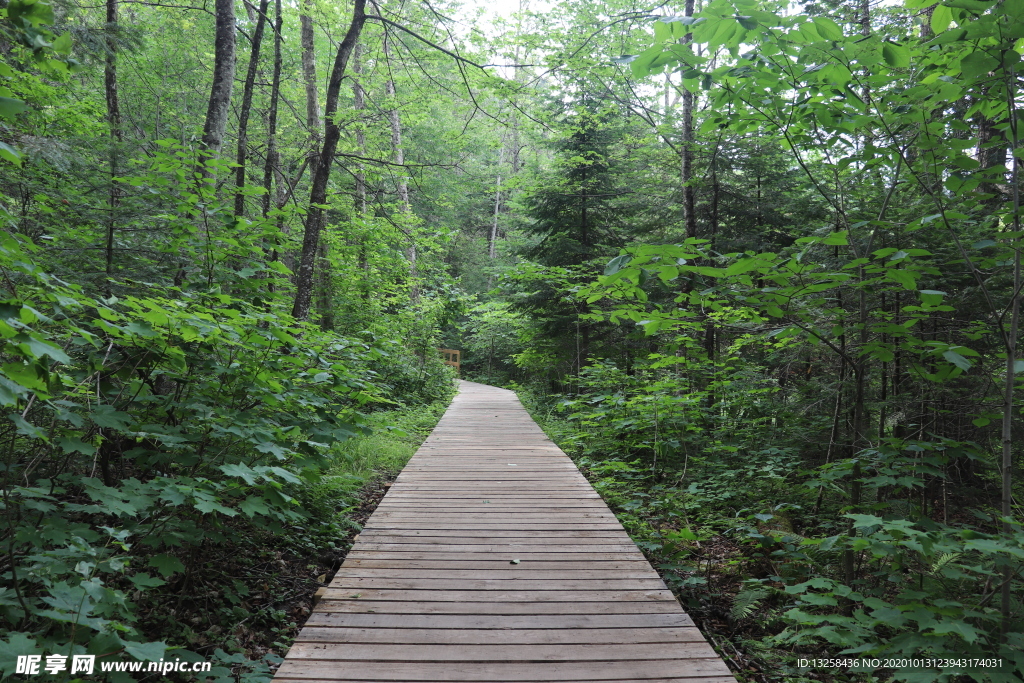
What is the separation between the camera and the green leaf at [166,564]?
7.67ft

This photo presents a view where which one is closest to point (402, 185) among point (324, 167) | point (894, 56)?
point (324, 167)

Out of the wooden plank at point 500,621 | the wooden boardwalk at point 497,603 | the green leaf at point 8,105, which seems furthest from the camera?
the wooden plank at point 500,621

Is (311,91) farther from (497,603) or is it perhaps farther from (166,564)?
(497,603)

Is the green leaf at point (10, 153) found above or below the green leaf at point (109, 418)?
above

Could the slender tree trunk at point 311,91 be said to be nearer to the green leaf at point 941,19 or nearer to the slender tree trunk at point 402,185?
the slender tree trunk at point 402,185

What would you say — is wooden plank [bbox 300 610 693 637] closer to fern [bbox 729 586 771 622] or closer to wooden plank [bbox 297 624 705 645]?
wooden plank [bbox 297 624 705 645]

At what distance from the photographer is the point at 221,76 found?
6285 mm

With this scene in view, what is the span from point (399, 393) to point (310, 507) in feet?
24.8

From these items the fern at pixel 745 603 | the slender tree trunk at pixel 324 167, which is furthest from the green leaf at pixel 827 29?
the slender tree trunk at pixel 324 167

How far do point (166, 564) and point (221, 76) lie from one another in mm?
6275

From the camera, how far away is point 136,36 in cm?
600

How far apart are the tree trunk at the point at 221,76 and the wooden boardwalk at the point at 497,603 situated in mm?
4968

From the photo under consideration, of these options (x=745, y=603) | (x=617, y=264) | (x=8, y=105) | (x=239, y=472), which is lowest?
(x=745, y=603)

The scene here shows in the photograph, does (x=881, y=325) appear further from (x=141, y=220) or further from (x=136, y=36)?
(x=136, y=36)
